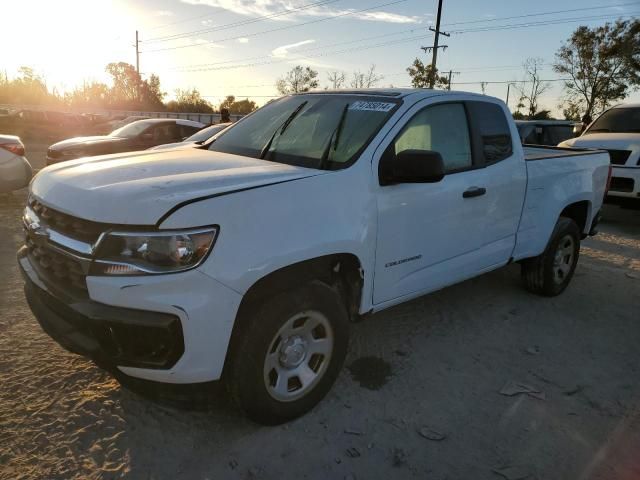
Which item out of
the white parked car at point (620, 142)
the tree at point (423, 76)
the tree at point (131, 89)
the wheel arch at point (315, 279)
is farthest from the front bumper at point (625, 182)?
the tree at point (131, 89)

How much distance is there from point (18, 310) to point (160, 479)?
2.40m

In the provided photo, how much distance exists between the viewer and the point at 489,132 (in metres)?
3.76

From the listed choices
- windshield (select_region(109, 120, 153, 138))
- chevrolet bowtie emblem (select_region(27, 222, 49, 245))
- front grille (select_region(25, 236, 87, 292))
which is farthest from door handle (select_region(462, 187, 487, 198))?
windshield (select_region(109, 120, 153, 138))

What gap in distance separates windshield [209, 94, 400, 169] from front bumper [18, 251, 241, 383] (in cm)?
113

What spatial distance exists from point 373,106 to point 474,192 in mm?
955

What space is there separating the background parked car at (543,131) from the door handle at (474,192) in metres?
8.50

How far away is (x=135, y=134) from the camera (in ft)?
34.9

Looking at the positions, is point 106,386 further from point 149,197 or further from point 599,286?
point 599,286

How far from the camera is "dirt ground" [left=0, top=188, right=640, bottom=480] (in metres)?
→ 2.37

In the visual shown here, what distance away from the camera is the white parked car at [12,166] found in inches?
295

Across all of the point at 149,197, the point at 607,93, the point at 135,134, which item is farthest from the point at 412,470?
the point at 607,93

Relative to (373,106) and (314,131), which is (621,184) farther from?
(314,131)

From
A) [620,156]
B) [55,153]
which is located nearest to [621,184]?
[620,156]

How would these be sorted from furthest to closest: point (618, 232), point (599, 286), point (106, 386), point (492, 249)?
point (618, 232) < point (599, 286) < point (492, 249) < point (106, 386)
